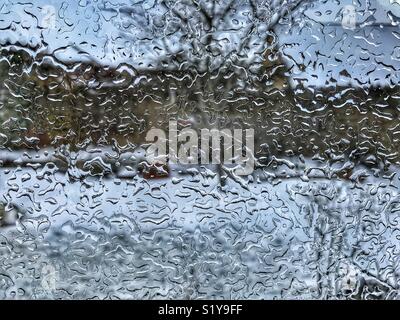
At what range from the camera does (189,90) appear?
3.42 feet

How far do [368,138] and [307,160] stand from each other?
0.15 metres

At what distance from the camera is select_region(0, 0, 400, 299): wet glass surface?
102 centimetres

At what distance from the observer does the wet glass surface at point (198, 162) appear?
1.02 meters

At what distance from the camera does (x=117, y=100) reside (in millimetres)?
1034

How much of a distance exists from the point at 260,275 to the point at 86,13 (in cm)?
72

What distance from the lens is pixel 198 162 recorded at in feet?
3.44

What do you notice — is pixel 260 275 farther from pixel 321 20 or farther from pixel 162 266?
pixel 321 20

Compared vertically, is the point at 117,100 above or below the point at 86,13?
below

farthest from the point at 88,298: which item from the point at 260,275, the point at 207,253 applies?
the point at 260,275

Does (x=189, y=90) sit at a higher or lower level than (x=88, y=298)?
higher

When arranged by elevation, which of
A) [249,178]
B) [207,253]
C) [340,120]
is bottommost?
[207,253]

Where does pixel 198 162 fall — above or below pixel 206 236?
above

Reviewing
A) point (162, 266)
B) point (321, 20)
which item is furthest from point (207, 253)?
point (321, 20)

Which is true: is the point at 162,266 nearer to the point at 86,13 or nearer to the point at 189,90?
the point at 189,90
